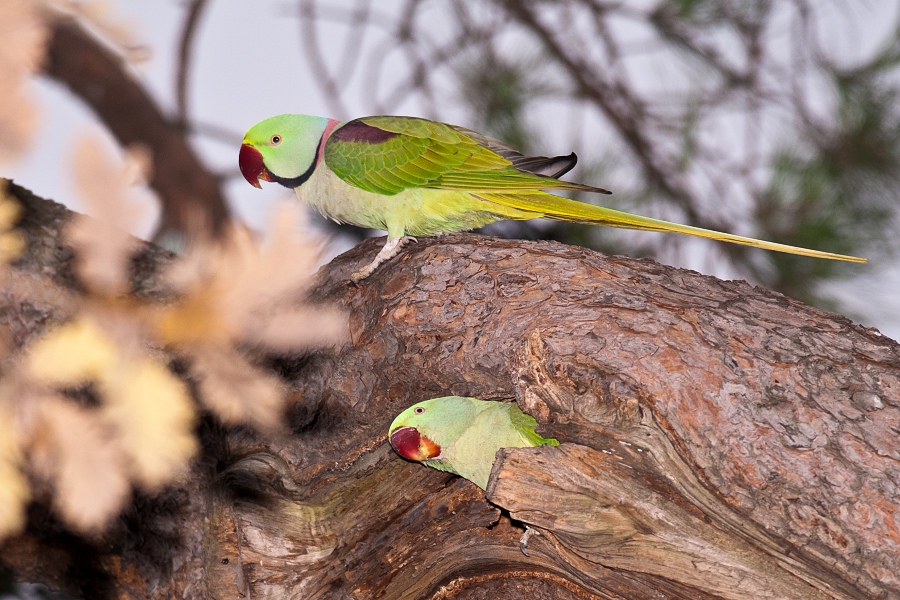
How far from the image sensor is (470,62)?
3844 mm

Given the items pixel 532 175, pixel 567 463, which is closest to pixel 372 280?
pixel 532 175

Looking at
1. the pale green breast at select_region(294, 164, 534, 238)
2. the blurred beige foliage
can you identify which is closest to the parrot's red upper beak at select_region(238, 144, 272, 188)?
the pale green breast at select_region(294, 164, 534, 238)

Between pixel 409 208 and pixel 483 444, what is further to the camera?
pixel 409 208

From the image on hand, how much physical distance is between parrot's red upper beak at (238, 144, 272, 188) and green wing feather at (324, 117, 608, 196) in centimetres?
23

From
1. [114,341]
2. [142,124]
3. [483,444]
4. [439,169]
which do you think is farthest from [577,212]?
[142,124]

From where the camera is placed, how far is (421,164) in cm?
209

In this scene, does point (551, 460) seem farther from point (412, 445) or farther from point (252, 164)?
point (252, 164)

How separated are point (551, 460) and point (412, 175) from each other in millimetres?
912

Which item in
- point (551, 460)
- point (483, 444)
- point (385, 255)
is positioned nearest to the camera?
point (551, 460)

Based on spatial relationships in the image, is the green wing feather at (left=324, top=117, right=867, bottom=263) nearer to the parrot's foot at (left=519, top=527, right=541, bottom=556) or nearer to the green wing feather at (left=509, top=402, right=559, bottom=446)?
the green wing feather at (left=509, top=402, right=559, bottom=446)

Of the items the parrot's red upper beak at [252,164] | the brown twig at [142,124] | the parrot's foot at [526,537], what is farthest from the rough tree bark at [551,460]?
the brown twig at [142,124]

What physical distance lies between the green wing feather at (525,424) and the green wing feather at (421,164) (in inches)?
23.8

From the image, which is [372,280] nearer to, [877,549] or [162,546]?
[162,546]

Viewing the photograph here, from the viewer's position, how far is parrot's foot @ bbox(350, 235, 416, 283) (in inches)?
76.9
